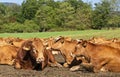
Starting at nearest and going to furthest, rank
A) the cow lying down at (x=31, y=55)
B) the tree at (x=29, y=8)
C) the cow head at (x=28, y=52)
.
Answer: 1. the cow lying down at (x=31, y=55)
2. the cow head at (x=28, y=52)
3. the tree at (x=29, y=8)

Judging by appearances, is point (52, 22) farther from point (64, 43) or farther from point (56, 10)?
point (64, 43)

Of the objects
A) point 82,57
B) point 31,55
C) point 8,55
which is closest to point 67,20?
point 8,55

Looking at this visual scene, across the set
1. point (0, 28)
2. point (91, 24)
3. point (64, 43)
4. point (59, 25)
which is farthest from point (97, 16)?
point (64, 43)

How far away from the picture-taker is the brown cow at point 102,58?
37.2ft

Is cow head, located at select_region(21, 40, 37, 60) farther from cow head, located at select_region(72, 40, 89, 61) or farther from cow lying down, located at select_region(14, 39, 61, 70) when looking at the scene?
cow head, located at select_region(72, 40, 89, 61)

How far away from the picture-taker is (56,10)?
94.6m

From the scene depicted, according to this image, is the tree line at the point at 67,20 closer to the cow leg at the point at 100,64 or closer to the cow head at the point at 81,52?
the cow head at the point at 81,52

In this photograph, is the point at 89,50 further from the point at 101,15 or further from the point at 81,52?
the point at 101,15

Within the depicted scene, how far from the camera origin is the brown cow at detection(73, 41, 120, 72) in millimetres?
11352

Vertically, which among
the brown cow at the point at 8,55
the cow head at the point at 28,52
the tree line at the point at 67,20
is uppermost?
the cow head at the point at 28,52

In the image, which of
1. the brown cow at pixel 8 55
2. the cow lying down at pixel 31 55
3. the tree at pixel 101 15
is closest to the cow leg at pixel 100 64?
the cow lying down at pixel 31 55

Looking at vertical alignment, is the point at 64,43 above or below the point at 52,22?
above

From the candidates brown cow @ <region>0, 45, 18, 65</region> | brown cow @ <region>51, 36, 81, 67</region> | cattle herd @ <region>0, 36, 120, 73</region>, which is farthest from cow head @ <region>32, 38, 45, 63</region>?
brown cow @ <region>0, 45, 18, 65</region>

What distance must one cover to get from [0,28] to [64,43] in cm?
7048
